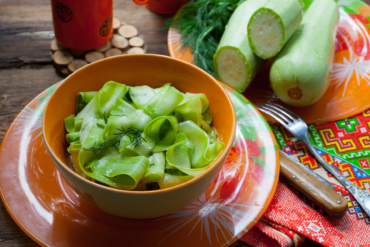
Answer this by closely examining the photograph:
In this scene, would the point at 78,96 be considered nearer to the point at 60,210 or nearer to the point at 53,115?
the point at 53,115

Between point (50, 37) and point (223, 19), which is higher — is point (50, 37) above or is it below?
below

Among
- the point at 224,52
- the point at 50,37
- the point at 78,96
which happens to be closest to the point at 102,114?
the point at 78,96

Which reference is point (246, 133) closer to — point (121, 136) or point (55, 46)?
point (121, 136)

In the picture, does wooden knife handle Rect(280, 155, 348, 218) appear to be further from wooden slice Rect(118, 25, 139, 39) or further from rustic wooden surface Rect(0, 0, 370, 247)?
wooden slice Rect(118, 25, 139, 39)

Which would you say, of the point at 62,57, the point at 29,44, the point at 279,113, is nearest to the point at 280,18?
the point at 279,113

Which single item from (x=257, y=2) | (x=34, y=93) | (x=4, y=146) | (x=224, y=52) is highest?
(x=257, y=2)

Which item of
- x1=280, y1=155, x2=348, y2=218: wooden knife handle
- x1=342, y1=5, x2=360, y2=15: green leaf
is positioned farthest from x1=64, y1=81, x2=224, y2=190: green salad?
x1=342, y1=5, x2=360, y2=15: green leaf

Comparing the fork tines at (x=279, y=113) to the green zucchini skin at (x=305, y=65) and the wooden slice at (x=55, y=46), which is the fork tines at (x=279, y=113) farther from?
the wooden slice at (x=55, y=46)
